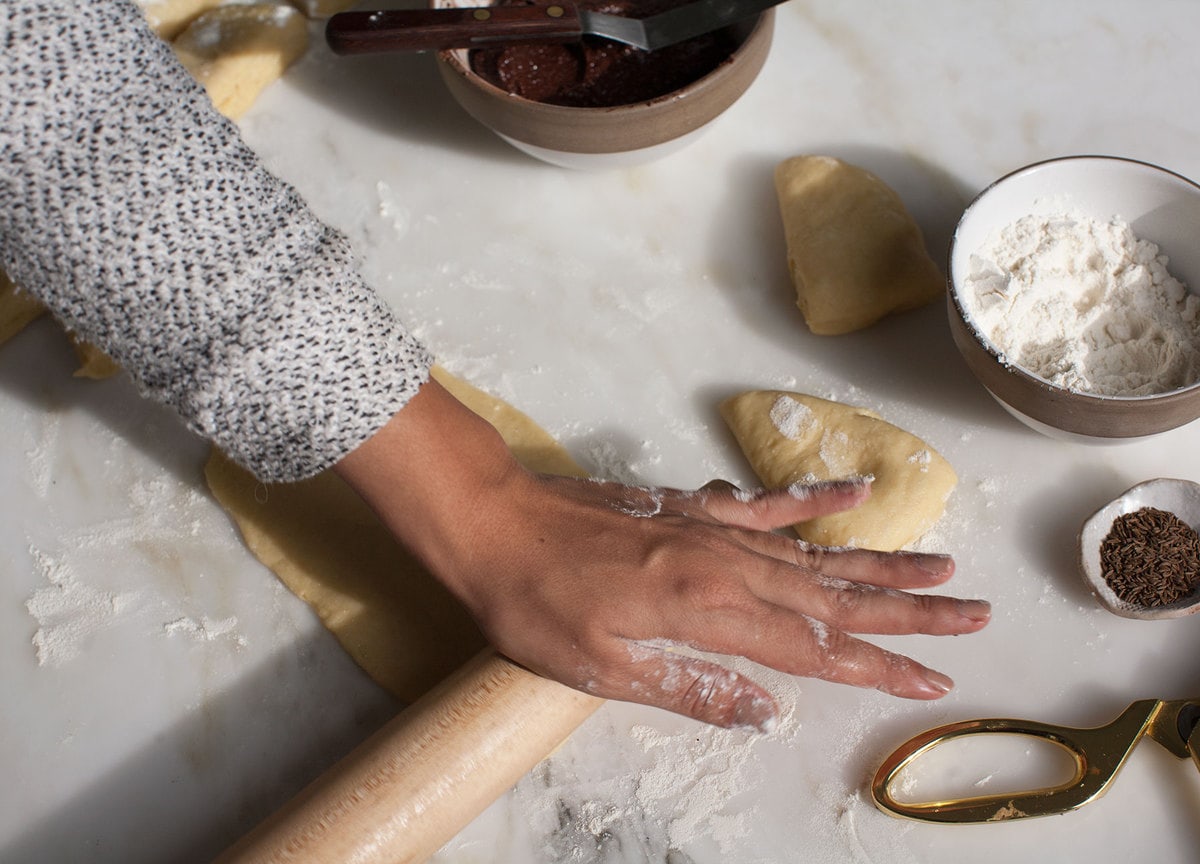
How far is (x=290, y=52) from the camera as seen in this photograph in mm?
1602

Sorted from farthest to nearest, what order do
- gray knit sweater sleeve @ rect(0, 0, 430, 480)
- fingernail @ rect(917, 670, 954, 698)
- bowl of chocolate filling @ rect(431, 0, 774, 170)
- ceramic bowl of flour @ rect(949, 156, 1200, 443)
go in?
bowl of chocolate filling @ rect(431, 0, 774, 170) → ceramic bowl of flour @ rect(949, 156, 1200, 443) → fingernail @ rect(917, 670, 954, 698) → gray knit sweater sleeve @ rect(0, 0, 430, 480)

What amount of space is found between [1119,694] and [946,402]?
390 mm

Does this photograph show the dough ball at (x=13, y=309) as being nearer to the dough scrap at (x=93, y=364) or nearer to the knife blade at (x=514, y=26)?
the dough scrap at (x=93, y=364)

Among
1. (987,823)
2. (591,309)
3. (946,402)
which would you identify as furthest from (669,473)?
(987,823)

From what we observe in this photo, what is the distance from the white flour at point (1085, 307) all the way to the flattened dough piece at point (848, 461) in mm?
161

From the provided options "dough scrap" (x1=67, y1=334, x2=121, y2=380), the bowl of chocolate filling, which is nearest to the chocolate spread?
the bowl of chocolate filling

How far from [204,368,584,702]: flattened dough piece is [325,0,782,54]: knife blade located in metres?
0.40

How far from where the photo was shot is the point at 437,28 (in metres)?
1.26

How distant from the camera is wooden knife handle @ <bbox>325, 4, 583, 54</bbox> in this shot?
1.26 metres

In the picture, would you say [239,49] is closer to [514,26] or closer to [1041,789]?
[514,26]

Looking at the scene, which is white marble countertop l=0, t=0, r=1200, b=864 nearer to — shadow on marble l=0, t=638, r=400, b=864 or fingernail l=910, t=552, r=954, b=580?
shadow on marble l=0, t=638, r=400, b=864

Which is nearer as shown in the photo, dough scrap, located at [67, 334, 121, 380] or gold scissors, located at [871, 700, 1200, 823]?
gold scissors, located at [871, 700, 1200, 823]

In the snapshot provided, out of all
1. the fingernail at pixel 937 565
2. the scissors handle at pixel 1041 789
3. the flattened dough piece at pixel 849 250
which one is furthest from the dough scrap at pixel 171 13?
the scissors handle at pixel 1041 789

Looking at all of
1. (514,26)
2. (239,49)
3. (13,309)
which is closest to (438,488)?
(514,26)
